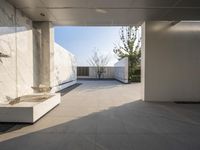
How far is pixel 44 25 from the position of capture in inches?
292

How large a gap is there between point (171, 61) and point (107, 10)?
9.91ft

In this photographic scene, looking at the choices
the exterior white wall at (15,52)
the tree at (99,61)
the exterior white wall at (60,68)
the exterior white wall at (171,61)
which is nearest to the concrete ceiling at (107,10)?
the exterior white wall at (15,52)

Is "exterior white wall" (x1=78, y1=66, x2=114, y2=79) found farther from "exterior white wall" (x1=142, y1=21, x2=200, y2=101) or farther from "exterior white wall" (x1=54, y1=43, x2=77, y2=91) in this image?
"exterior white wall" (x1=142, y1=21, x2=200, y2=101)

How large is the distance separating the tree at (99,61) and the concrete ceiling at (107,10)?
46.9 feet

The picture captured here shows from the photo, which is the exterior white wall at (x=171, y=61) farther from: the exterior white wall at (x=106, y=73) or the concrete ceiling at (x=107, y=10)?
the exterior white wall at (x=106, y=73)

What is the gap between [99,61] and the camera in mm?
22391

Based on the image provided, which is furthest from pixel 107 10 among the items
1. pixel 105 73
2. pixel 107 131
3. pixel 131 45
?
pixel 105 73

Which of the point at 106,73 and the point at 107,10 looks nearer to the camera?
the point at 107,10

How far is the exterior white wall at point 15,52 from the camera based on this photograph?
4969 mm

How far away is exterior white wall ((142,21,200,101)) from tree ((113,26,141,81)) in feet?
32.1

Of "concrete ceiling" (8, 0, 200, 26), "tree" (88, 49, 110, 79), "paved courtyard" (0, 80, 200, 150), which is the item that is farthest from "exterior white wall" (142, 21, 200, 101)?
"tree" (88, 49, 110, 79)

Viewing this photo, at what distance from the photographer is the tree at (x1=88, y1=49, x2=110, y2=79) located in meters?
21.6

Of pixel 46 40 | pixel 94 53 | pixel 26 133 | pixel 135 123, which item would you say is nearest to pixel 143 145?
pixel 135 123

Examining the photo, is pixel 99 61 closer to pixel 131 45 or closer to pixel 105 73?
pixel 105 73
